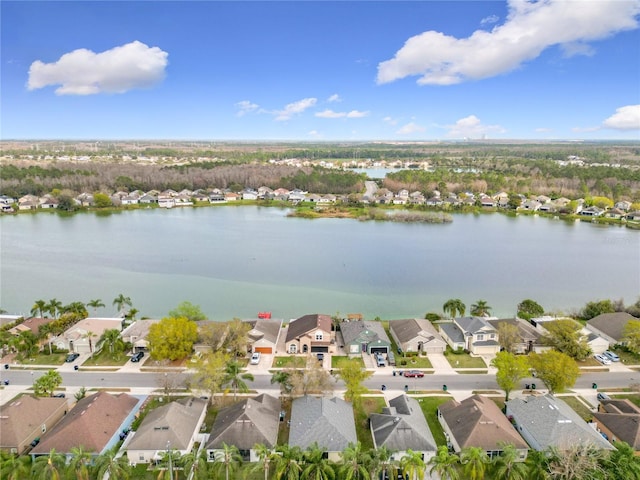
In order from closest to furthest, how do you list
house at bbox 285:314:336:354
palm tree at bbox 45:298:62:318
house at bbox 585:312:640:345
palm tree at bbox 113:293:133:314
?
house at bbox 285:314:336:354 < house at bbox 585:312:640:345 < palm tree at bbox 45:298:62:318 < palm tree at bbox 113:293:133:314

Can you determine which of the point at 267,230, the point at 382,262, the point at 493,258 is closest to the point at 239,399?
the point at 382,262

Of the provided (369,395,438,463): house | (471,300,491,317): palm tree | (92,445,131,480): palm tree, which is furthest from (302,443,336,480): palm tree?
(471,300,491,317): palm tree

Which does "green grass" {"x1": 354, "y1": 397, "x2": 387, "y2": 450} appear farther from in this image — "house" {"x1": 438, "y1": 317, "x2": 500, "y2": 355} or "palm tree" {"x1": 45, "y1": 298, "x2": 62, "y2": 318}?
"palm tree" {"x1": 45, "y1": 298, "x2": 62, "y2": 318}

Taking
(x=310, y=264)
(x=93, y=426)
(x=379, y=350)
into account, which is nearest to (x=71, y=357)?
(x=93, y=426)

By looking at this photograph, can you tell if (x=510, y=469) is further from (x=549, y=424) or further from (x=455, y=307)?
(x=455, y=307)

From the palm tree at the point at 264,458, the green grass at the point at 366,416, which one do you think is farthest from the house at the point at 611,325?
the palm tree at the point at 264,458

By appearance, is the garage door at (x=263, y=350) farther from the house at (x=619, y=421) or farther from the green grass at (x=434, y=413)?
the house at (x=619, y=421)
